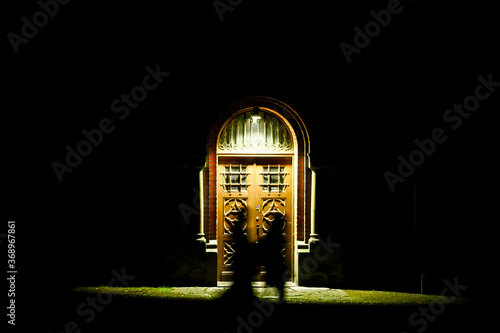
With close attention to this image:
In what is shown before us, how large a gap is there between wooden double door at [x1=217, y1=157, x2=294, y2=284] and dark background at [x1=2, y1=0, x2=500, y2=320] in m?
0.72

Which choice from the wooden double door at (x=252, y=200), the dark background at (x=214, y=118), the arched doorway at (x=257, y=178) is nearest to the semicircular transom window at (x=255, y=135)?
the arched doorway at (x=257, y=178)

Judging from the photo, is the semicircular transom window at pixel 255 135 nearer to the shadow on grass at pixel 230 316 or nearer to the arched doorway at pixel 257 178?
the arched doorway at pixel 257 178

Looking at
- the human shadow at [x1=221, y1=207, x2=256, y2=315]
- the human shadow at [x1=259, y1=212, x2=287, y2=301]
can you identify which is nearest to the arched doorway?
the human shadow at [x1=259, y1=212, x2=287, y2=301]

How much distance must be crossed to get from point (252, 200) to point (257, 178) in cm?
49

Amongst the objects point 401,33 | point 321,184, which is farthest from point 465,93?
point 321,184

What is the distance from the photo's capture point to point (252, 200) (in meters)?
7.20

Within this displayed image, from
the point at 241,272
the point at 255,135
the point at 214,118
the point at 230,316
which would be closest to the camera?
the point at 230,316

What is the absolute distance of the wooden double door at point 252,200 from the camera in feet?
23.5

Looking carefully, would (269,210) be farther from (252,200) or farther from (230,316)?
(230,316)

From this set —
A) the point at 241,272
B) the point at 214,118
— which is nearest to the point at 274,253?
the point at 241,272

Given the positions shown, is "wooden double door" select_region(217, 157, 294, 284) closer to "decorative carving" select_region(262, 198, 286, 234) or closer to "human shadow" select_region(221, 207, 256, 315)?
"decorative carving" select_region(262, 198, 286, 234)

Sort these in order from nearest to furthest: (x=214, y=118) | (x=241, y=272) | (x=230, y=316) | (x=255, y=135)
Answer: (x=230, y=316)
(x=241, y=272)
(x=214, y=118)
(x=255, y=135)

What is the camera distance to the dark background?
22.0 ft

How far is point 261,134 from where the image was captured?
23.5ft
